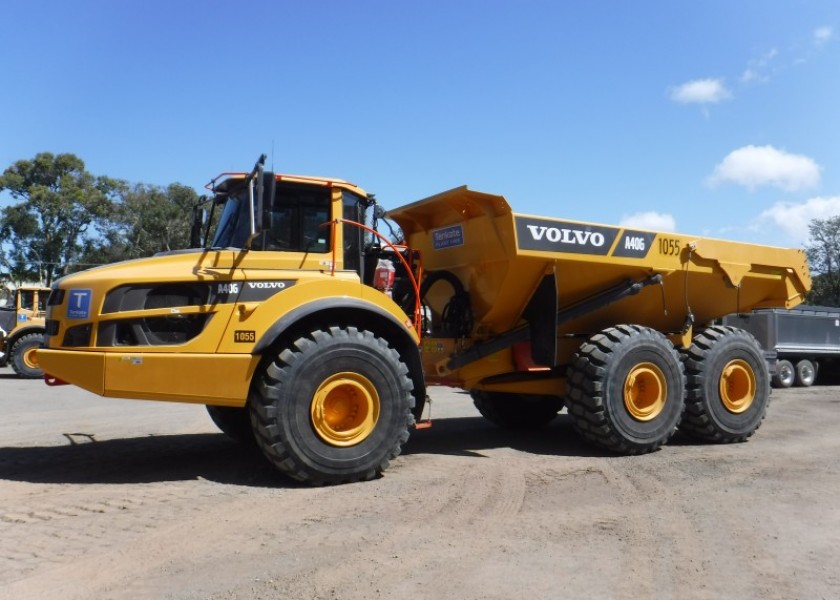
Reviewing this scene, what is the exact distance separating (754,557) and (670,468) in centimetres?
245

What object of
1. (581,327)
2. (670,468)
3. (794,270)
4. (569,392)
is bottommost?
(670,468)

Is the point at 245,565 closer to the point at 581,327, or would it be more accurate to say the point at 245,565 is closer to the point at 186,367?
the point at 186,367

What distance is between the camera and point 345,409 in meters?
5.64

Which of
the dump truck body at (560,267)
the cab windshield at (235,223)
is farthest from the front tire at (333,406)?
the dump truck body at (560,267)

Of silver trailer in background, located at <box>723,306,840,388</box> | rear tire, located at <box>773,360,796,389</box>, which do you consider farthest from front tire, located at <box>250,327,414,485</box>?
rear tire, located at <box>773,360,796,389</box>

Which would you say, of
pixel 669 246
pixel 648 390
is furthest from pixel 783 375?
pixel 648 390

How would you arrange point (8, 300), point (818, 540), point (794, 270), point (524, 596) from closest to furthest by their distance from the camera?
1. point (524, 596)
2. point (818, 540)
3. point (794, 270)
4. point (8, 300)

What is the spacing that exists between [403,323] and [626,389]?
102 inches

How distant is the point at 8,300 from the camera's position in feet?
61.6

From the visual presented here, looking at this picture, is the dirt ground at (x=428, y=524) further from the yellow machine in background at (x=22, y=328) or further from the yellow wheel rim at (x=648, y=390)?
the yellow machine in background at (x=22, y=328)

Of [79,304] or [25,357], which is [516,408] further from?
[25,357]

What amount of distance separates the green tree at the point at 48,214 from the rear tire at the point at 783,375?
3348 cm

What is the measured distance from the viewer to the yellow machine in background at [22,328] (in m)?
17.8

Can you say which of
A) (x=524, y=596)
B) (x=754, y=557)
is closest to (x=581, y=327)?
(x=754, y=557)
